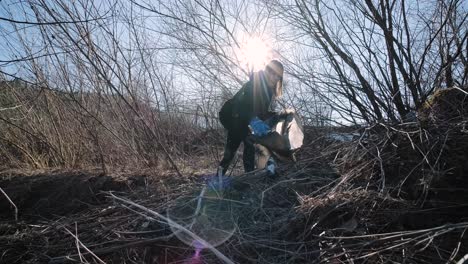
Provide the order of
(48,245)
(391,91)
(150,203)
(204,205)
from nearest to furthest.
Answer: (48,245), (204,205), (150,203), (391,91)

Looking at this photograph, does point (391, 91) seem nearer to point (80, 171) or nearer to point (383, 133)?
point (383, 133)

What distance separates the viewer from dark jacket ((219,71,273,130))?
457 centimetres

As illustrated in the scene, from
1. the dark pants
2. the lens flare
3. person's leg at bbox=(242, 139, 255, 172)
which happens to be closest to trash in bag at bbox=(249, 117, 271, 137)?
the dark pants

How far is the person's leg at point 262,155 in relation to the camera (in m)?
4.57

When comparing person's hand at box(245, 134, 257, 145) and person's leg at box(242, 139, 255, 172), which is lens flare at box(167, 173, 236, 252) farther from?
person's leg at box(242, 139, 255, 172)

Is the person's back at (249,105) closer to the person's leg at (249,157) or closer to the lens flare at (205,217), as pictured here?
the person's leg at (249,157)

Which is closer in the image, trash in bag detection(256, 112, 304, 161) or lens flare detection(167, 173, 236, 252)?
lens flare detection(167, 173, 236, 252)

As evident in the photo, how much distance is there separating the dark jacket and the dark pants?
0.08 metres

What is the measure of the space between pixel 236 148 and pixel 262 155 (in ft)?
1.04

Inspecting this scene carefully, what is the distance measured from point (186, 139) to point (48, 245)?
433 cm

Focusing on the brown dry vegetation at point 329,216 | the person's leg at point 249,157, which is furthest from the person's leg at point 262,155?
the brown dry vegetation at point 329,216

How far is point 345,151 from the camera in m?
Answer: 3.47

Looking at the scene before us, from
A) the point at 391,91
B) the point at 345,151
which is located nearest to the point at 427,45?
the point at 391,91

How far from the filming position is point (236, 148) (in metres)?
4.76
